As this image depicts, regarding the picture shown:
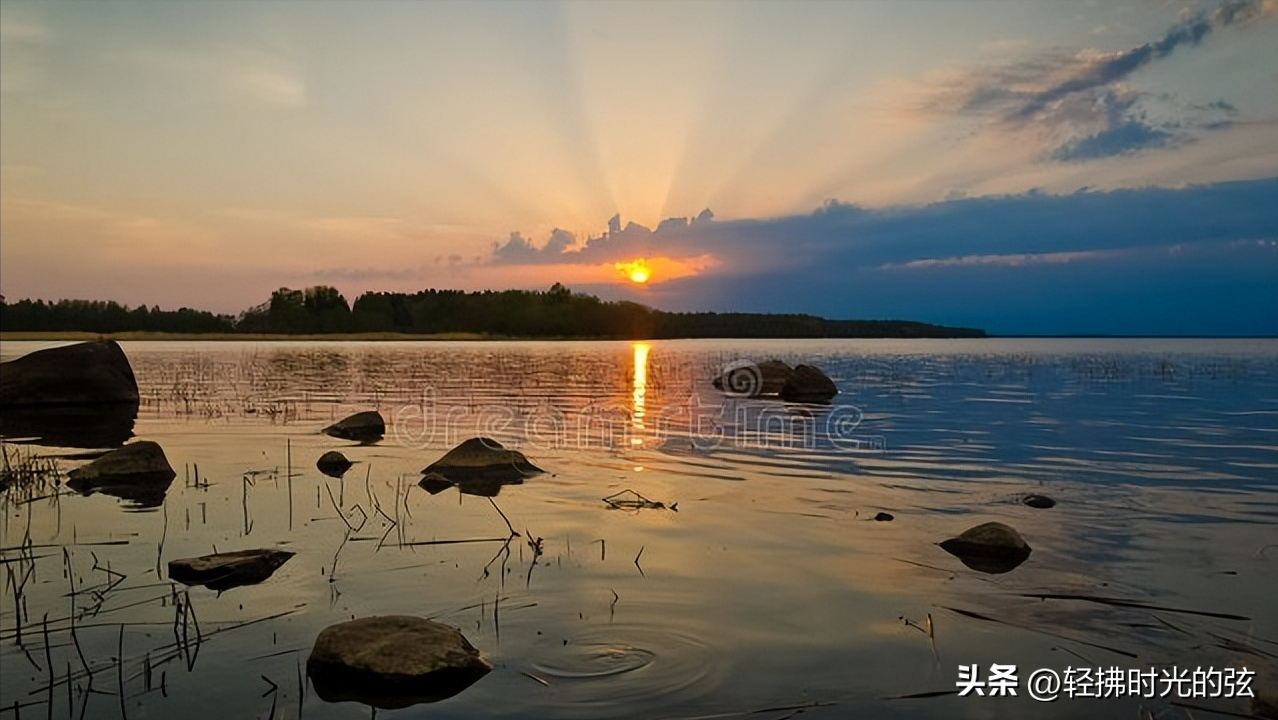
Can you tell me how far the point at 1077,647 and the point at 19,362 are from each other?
3735 centimetres

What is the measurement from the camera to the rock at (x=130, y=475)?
15125 mm

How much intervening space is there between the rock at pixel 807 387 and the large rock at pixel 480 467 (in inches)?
939

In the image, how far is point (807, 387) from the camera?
40969mm

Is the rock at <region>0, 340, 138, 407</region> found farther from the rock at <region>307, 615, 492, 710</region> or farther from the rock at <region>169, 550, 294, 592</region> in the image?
the rock at <region>307, 615, 492, 710</region>

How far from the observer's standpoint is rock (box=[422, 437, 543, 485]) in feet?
58.0

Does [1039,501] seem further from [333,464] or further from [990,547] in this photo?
[333,464]

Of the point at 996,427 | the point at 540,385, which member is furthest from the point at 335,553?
the point at 540,385

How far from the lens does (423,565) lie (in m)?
10.6

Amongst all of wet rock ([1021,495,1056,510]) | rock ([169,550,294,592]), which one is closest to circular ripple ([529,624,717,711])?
rock ([169,550,294,592])

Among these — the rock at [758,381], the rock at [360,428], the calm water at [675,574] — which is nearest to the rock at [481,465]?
the calm water at [675,574]

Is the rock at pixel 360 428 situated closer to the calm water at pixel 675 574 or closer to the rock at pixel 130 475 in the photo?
the calm water at pixel 675 574

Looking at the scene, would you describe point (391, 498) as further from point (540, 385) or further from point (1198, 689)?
point (540, 385)

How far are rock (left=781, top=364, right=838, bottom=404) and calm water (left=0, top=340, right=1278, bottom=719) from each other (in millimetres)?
16287

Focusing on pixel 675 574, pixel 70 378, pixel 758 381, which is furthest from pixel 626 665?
pixel 758 381
